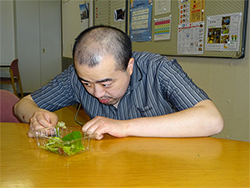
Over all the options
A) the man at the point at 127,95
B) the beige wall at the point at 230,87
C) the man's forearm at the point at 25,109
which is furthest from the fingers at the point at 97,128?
the beige wall at the point at 230,87

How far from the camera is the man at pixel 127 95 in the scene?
1107 mm

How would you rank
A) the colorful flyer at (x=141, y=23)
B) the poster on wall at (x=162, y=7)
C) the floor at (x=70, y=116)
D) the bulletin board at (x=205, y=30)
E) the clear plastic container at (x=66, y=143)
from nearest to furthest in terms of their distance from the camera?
the clear plastic container at (x=66, y=143) → the bulletin board at (x=205, y=30) → the poster on wall at (x=162, y=7) → the colorful flyer at (x=141, y=23) → the floor at (x=70, y=116)

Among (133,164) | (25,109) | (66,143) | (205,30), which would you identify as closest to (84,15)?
(205,30)

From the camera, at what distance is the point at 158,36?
8.96ft

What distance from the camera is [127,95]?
1476mm

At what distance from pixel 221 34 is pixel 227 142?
1133mm

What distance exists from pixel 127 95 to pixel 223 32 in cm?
96

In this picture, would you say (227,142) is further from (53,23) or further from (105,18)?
(53,23)

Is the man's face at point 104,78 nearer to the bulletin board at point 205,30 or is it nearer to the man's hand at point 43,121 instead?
the man's hand at point 43,121

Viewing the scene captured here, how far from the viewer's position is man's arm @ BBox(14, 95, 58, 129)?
122 centimetres

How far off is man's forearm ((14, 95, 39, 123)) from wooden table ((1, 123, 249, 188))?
362mm

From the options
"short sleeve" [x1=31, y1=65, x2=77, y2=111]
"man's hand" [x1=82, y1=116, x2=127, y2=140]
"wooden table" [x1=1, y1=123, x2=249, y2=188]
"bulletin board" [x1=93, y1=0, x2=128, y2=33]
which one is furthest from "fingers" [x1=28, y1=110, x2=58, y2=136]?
"bulletin board" [x1=93, y1=0, x2=128, y2=33]

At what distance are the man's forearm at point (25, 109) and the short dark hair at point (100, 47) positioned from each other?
0.45 m

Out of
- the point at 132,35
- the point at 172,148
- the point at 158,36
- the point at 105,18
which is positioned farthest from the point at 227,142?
the point at 105,18
